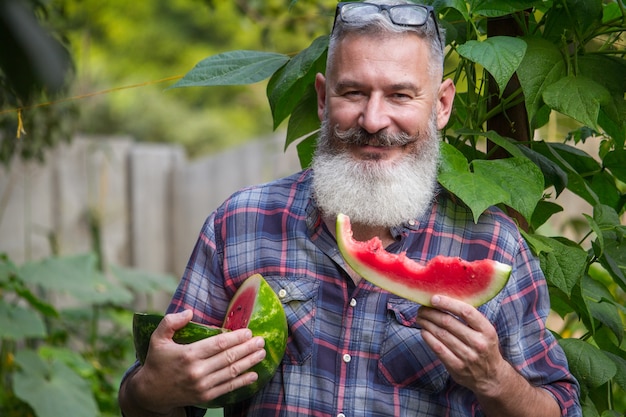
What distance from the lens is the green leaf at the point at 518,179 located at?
208 cm

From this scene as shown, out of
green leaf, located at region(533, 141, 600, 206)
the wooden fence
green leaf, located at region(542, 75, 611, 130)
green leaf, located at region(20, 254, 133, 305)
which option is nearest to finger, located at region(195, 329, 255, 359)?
green leaf, located at region(542, 75, 611, 130)

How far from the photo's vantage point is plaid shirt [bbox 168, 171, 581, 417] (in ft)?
6.76

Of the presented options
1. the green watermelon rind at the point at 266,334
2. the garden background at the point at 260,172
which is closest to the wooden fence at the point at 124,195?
the garden background at the point at 260,172

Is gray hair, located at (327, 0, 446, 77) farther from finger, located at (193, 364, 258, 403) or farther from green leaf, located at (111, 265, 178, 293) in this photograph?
green leaf, located at (111, 265, 178, 293)

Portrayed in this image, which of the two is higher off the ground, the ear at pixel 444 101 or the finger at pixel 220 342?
the ear at pixel 444 101

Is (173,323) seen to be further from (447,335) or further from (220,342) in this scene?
(447,335)

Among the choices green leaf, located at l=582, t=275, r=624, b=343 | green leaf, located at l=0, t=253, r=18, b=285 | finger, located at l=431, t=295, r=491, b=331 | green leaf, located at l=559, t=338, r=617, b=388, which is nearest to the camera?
finger, located at l=431, t=295, r=491, b=331

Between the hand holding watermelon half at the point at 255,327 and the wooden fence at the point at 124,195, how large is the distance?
4.93 meters

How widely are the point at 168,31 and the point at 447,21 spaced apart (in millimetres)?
14493

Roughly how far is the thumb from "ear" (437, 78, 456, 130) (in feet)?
2.71

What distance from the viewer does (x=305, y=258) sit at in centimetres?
219

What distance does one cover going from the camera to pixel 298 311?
2131 mm

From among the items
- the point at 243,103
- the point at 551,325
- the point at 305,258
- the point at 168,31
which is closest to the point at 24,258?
the point at 551,325

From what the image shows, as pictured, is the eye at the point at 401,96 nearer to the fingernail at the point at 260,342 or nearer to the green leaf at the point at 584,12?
the green leaf at the point at 584,12
